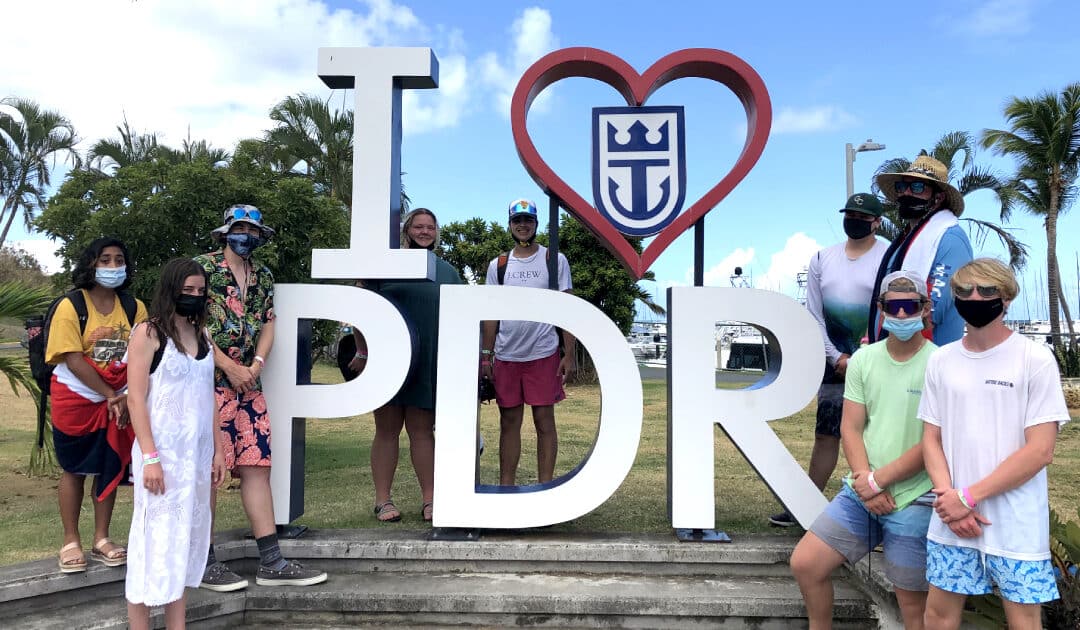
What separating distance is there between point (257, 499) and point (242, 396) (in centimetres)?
53

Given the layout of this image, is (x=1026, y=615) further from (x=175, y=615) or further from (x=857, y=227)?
(x=175, y=615)

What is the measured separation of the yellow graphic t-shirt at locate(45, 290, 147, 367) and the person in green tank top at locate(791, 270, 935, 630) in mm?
3148

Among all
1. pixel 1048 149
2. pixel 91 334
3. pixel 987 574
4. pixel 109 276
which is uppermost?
pixel 1048 149

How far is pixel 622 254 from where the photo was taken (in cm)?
441

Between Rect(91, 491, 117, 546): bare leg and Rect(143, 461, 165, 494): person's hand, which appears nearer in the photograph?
Rect(143, 461, 165, 494): person's hand

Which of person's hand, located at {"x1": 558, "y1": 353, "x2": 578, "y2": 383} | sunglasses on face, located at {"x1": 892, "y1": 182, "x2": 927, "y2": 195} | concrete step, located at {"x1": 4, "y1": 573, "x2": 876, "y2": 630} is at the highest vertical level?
sunglasses on face, located at {"x1": 892, "y1": 182, "x2": 927, "y2": 195}

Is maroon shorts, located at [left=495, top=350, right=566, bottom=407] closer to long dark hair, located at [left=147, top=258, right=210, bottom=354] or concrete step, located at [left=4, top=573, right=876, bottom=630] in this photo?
concrete step, located at [left=4, top=573, right=876, bottom=630]

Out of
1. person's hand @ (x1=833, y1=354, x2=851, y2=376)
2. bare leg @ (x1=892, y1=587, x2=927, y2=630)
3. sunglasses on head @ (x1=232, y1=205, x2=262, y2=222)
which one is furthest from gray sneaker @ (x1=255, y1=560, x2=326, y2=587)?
person's hand @ (x1=833, y1=354, x2=851, y2=376)

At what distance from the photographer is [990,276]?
8.20 ft

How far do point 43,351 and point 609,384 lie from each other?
2908 millimetres

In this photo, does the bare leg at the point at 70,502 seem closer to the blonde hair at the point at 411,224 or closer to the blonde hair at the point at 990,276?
the blonde hair at the point at 411,224

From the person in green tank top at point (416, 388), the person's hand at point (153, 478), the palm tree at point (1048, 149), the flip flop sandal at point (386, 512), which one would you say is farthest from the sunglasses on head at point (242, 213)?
the palm tree at point (1048, 149)

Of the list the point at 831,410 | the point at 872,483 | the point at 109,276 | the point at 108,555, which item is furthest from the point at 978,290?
the point at 108,555

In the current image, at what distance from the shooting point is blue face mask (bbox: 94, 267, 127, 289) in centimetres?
346
